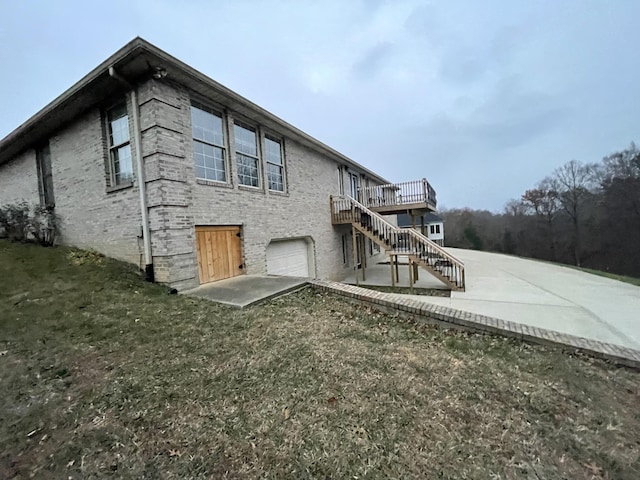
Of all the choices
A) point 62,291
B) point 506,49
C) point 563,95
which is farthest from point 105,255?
point 563,95

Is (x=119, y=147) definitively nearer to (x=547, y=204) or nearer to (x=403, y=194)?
(x=403, y=194)

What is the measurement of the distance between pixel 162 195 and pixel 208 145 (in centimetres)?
193

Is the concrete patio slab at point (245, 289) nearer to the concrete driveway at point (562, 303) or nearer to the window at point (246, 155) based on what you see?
the window at point (246, 155)

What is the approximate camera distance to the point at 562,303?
6.69 metres

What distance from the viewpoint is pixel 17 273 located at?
5.05m

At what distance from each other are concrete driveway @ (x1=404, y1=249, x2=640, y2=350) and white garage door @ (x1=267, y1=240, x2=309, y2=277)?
172 inches

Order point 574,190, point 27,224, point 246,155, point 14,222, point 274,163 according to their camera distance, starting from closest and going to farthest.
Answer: point 14,222, point 27,224, point 246,155, point 274,163, point 574,190

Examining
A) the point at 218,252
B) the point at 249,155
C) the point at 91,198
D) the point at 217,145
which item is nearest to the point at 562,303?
the point at 218,252

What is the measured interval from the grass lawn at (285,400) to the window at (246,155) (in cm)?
437

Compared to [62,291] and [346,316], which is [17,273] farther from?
[346,316]

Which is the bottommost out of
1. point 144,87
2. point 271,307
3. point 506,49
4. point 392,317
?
point 392,317

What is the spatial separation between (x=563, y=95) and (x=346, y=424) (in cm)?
3907

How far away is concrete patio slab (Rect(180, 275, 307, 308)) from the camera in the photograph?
4.89 meters

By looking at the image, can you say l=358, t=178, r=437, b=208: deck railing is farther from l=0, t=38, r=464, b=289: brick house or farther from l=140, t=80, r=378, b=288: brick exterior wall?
l=140, t=80, r=378, b=288: brick exterior wall
